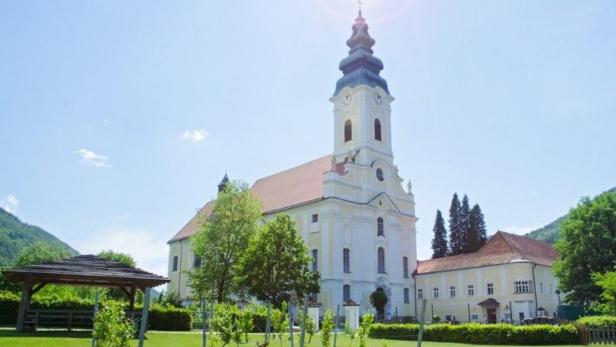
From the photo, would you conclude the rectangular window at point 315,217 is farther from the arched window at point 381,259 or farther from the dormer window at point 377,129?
the dormer window at point 377,129

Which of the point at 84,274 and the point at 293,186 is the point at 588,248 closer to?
the point at 293,186

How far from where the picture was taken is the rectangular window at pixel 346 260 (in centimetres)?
4303

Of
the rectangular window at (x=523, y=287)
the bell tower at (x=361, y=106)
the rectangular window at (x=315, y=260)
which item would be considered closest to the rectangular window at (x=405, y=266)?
the bell tower at (x=361, y=106)

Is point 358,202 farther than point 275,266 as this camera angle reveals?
Yes

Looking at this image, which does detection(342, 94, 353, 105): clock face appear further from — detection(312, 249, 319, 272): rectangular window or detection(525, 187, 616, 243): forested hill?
detection(525, 187, 616, 243): forested hill

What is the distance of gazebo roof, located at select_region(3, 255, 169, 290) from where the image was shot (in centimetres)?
2003

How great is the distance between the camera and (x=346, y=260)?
43.3 m

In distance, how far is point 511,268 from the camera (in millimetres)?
41000

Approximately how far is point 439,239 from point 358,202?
21659 millimetres

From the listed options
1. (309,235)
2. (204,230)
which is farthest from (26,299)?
(309,235)

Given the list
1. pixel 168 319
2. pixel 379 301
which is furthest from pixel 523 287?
pixel 168 319

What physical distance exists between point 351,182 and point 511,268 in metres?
14.4

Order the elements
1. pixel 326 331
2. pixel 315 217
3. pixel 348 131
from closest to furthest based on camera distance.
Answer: pixel 326 331, pixel 315 217, pixel 348 131

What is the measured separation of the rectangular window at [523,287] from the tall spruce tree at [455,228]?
63.5 ft
